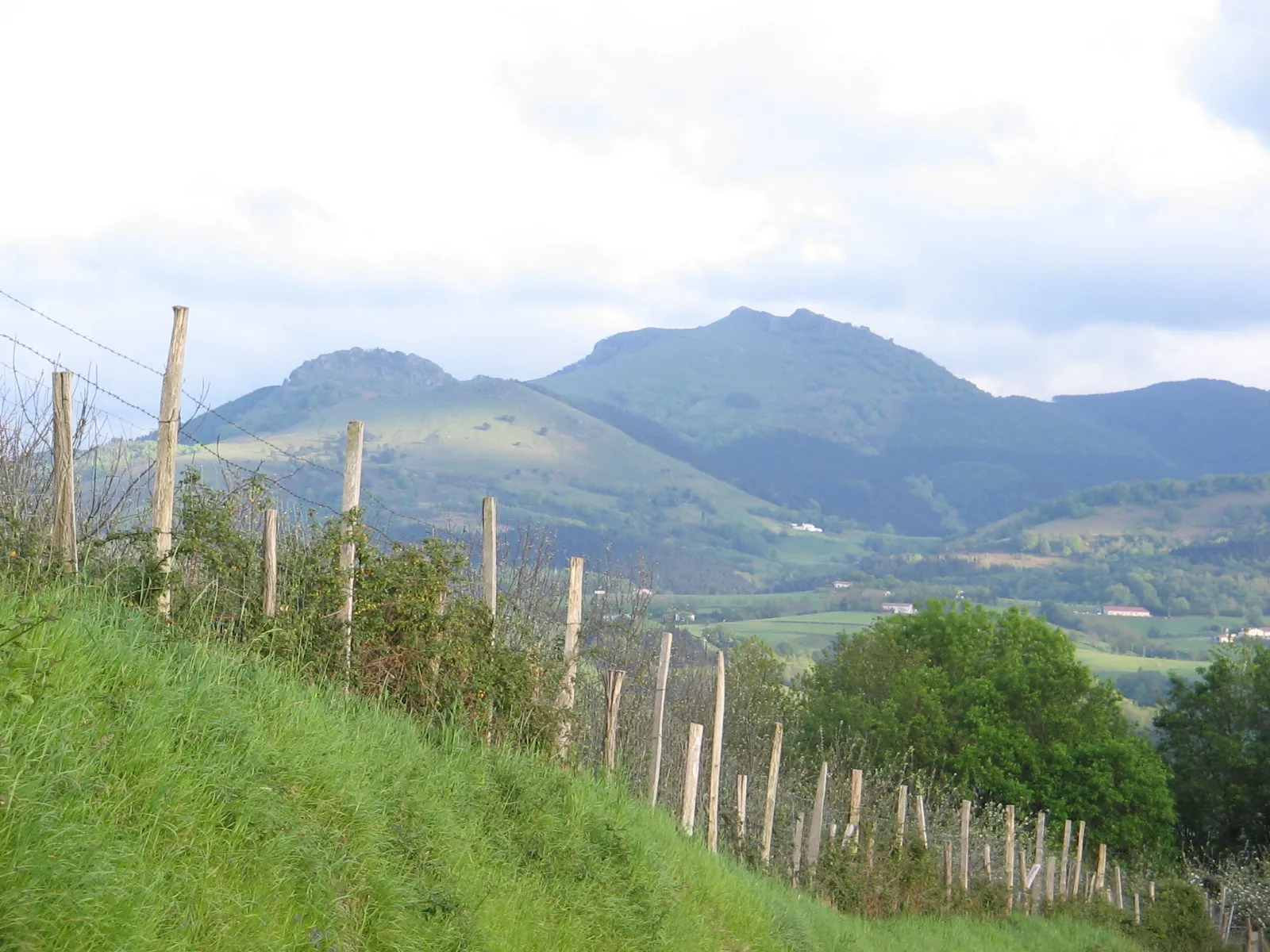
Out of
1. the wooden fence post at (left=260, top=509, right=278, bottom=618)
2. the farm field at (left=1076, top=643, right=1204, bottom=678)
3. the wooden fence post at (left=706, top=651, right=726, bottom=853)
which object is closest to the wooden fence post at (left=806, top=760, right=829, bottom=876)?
the wooden fence post at (left=706, top=651, right=726, bottom=853)

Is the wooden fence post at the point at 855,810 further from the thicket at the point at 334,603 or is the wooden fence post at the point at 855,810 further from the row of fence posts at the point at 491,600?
the thicket at the point at 334,603

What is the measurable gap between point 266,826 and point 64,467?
3.90 metres

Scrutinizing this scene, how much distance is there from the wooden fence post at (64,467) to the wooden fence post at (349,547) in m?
2.18

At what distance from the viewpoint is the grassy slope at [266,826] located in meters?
4.32

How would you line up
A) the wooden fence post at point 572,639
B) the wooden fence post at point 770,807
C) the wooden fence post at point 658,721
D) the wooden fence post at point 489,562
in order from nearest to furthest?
1. the wooden fence post at point 489,562
2. the wooden fence post at point 572,639
3. the wooden fence post at point 658,721
4. the wooden fence post at point 770,807

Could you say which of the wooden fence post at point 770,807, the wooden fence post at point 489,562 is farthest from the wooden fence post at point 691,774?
the wooden fence post at point 489,562

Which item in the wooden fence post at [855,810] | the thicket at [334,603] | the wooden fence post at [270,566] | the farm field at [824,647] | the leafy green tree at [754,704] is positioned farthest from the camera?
the farm field at [824,647]

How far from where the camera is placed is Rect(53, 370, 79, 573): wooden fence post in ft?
26.5

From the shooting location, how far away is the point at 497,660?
424 inches

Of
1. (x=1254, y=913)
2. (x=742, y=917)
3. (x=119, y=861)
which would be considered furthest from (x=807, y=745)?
(x=119, y=861)

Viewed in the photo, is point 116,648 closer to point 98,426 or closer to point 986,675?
point 98,426

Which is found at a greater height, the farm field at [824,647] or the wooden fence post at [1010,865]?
the wooden fence post at [1010,865]

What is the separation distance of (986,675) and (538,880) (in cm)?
4888

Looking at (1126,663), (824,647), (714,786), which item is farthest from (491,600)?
(1126,663)
